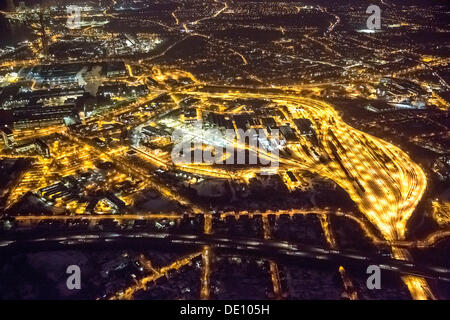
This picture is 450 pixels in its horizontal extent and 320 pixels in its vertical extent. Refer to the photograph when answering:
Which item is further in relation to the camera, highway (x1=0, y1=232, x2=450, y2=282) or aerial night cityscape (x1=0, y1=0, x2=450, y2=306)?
highway (x1=0, y1=232, x2=450, y2=282)

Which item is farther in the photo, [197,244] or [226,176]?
[226,176]

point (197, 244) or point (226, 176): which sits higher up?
point (226, 176)

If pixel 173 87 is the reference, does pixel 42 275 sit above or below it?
below

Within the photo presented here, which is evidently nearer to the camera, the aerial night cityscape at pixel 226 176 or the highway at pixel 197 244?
the aerial night cityscape at pixel 226 176

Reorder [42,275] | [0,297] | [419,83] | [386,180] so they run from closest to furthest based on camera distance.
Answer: [0,297]
[42,275]
[386,180]
[419,83]

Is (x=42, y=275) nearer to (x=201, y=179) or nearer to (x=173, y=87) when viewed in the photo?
(x=201, y=179)

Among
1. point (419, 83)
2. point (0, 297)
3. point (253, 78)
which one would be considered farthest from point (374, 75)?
point (0, 297)

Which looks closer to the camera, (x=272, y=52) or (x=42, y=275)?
(x=42, y=275)
